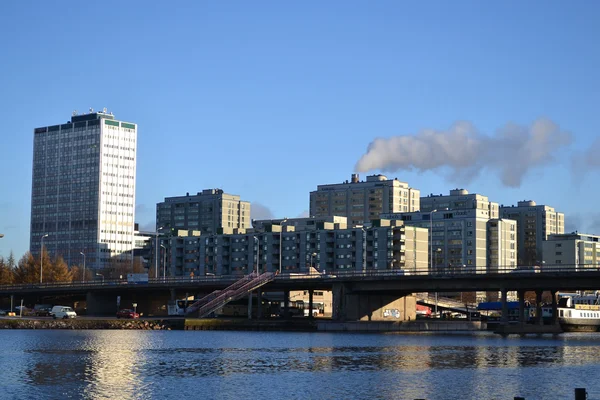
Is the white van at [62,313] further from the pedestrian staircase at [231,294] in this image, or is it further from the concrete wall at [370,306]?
the concrete wall at [370,306]

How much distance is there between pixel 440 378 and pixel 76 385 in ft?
79.2

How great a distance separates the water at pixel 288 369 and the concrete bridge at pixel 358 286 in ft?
83.4

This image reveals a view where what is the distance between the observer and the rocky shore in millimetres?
142875

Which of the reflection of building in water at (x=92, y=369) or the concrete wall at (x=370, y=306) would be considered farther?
the concrete wall at (x=370, y=306)

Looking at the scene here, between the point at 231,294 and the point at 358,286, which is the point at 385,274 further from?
the point at 231,294

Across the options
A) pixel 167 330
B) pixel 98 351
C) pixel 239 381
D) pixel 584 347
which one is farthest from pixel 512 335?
pixel 239 381

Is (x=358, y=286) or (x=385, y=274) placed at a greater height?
(x=385, y=274)

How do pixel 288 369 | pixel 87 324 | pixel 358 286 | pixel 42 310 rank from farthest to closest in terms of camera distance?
pixel 42 310, pixel 358 286, pixel 87 324, pixel 288 369

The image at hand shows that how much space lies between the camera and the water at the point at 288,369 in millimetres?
60156

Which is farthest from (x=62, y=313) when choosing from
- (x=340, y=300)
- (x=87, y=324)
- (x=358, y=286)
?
(x=358, y=286)

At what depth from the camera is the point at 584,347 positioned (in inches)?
4272

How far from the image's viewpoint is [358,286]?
499 ft

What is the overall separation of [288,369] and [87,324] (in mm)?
77138

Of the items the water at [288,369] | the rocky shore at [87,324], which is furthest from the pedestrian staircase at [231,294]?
the water at [288,369]
